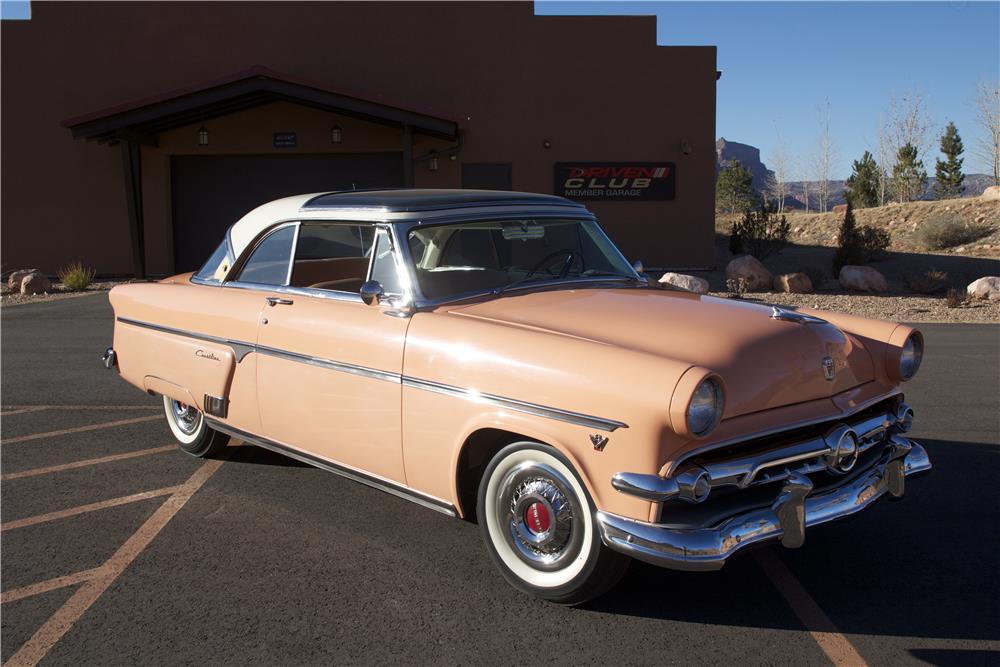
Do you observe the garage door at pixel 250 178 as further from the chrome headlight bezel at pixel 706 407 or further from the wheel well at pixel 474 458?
the chrome headlight bezel at pixel 706 407

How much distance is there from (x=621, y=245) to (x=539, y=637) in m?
16.2

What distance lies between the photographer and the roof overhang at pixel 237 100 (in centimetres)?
1616

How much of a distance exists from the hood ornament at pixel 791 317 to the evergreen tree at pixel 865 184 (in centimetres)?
3931

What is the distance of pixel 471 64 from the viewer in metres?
18.5

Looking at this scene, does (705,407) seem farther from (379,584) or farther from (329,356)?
(329,356)

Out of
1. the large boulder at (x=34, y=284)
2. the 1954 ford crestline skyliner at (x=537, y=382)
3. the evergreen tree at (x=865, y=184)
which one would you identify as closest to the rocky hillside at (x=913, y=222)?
the evergreen tree at (x=865, y=184)

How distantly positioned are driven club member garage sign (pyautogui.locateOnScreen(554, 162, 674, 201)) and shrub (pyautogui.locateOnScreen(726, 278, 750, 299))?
368cm

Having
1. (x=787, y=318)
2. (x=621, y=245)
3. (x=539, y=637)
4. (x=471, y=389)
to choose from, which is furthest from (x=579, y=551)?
(x=621, y=245)

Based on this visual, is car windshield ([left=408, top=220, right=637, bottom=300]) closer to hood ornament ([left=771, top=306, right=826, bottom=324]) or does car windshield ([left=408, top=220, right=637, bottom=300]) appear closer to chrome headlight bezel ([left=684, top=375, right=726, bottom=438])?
hood ornament ([left=771, top=306, right=826, bottom=324])

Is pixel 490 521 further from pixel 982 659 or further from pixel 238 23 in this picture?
pixel 238 23

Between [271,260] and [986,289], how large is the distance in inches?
516

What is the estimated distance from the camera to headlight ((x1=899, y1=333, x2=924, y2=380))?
3.97m

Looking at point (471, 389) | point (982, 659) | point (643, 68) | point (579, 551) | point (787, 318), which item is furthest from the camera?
point (643, 68)

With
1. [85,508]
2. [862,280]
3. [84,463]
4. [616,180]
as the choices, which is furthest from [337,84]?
[85,508]
